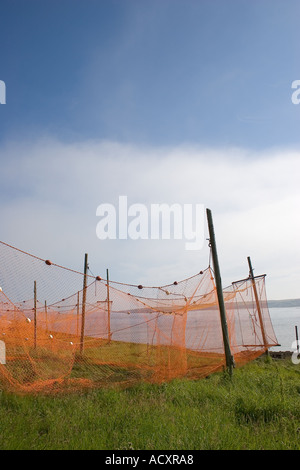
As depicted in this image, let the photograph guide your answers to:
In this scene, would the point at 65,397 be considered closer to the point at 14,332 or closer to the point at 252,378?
the point at 14,332

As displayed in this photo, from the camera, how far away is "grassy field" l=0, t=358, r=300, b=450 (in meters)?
3.69

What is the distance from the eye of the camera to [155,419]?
4.39 metres

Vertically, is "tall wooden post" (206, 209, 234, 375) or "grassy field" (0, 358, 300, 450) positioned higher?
"tall wooden post" (206, 209, 234, 375)

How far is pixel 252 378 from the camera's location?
763cm

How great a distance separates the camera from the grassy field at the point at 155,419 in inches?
145

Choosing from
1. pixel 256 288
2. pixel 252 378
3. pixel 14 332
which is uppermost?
pixel 256 288

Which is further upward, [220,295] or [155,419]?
[220,295]

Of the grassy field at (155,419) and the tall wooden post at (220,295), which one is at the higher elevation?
the tall wooden post at (220,295)

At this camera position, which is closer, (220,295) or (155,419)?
(155,419)

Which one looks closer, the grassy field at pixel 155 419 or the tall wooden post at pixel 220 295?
the grassy field at pixel 155 419

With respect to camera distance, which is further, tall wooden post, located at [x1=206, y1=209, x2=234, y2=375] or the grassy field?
tall wooden post, located at [x1=206, y1=209, x2=234, y2=375]

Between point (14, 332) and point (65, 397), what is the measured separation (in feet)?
9.98
